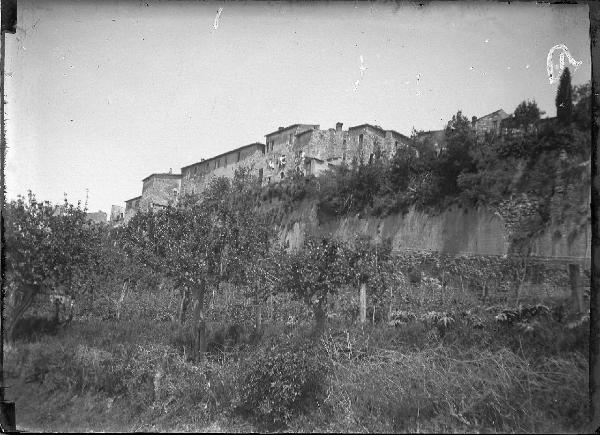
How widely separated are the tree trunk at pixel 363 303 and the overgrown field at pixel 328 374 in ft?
0.54

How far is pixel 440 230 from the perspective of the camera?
12.0m

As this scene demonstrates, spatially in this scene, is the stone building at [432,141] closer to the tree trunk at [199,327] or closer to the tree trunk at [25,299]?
the tree trunk at [199,327]

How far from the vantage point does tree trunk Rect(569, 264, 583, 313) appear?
4473 mm

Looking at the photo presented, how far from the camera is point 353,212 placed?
1418cm

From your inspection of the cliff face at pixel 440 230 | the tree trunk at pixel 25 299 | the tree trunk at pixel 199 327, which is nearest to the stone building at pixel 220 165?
the cliff face at pixel 440 230

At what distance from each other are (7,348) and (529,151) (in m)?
9.15

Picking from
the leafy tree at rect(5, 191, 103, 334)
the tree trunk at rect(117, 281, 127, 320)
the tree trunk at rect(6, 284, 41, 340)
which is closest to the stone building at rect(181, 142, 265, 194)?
the tree trunk at rect(117, 281, 127, 320)

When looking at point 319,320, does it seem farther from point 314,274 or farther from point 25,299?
point 25,299

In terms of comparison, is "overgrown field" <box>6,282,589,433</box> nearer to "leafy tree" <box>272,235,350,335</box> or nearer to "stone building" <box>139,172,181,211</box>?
"leafy tree" <box>272,235,350,335</box>

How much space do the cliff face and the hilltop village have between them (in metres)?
2.19

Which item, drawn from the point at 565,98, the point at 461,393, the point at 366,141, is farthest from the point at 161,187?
the point at 565,98

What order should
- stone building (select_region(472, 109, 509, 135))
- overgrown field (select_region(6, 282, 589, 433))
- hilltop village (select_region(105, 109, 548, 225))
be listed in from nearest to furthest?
overgrown field (select_region(6, 282, 589, 433)) → stone building (select_region(472, 109, 509, 135)) → hilltop village (select_region(105, 109, 548, 225))

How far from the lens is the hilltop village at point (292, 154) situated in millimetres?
19172

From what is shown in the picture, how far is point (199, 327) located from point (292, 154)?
21518 mm
